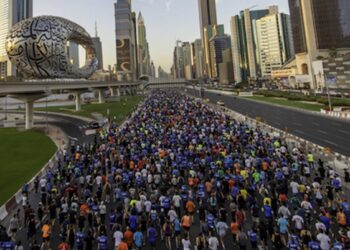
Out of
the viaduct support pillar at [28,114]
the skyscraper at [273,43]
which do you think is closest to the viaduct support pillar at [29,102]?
the viaduct support pillar at [28,114]

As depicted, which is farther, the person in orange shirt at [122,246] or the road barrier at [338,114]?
the road barrier at [338,114]

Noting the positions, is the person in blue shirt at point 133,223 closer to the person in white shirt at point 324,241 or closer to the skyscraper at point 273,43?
the person in white shirt at point 324,241

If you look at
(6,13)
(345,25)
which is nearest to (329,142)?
(345,25)

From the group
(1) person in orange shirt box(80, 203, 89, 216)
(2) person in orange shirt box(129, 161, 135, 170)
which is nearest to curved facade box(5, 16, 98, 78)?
(2) person in orange shirt box(129, 161, 135, 170)

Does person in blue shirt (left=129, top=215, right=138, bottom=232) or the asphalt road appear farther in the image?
the asphalt road

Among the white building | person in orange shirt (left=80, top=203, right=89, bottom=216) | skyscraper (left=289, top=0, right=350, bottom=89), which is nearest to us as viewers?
person in orange shirt (left=80, top=203, right=89, bottom=216)

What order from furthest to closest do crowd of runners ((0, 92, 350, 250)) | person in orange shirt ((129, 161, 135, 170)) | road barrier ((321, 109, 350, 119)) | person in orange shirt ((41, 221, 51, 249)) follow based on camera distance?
road barrier ((321, 109, 350, 119)), person in orange shirt ((129, 161, 135, 170)), person in orange shirt ((41, 221, 51, 249)), crowd of runners ((0, 92, 350, 250))

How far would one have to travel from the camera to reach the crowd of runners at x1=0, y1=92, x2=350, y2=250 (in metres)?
9.68

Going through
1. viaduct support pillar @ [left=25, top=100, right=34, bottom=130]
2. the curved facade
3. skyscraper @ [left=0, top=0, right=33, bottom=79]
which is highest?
skyscraper @ [left=0, top=0, right=33, bottom=79]

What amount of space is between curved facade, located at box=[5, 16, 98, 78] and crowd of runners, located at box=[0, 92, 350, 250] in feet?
142

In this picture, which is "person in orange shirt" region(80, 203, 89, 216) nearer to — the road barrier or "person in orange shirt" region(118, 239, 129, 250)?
"person in orange shirt" region(118, 239, 129, 250)

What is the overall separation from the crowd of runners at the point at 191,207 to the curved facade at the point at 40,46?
43361 mm

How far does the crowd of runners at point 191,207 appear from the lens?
31.8ft

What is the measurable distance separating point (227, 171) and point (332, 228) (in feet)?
19.8
